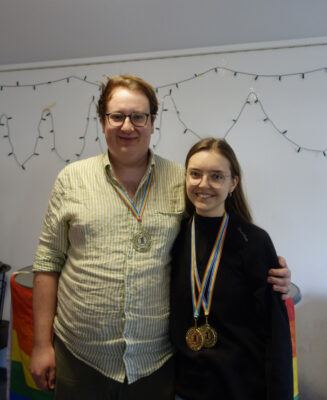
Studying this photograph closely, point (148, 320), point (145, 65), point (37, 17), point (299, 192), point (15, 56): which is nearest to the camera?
point (148, 320)

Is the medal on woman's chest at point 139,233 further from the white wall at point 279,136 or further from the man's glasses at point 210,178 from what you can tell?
the white wall at point 279,136

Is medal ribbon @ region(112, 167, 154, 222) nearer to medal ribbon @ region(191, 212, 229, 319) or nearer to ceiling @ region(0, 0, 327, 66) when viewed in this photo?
medal ribbon @ region(191, 212, 229, 319)

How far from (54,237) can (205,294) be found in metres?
0.59

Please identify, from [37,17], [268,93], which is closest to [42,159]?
[37,17]

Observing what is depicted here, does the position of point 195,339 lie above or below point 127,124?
below

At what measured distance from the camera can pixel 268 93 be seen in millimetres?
1896

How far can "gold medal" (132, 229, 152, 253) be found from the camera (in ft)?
3.31

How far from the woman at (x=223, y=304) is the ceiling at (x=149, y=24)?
1.03 m

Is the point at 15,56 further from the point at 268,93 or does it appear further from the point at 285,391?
the point at 285,391

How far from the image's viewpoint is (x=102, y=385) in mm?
989

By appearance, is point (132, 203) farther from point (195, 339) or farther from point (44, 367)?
point (44, 367)

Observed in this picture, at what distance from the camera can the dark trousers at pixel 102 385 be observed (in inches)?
38.5

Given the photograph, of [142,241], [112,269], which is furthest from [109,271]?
[142,241]

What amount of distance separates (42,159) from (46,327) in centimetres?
153
